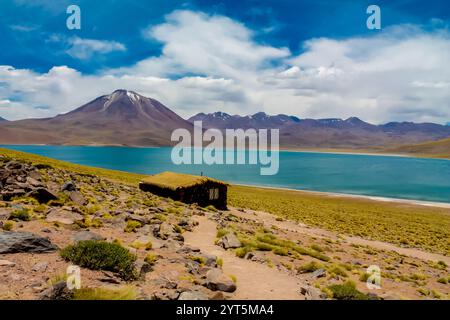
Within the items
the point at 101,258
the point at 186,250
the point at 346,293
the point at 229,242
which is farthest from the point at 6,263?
the point at 346,293

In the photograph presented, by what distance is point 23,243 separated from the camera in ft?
36.0

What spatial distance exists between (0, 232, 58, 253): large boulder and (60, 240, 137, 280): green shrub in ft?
2.73

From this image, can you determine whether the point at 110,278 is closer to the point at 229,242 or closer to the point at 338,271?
the point at 229,242

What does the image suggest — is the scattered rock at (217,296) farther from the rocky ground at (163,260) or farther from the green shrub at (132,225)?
the green shrub at (132,225)

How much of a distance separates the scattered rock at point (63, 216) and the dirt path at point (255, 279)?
606 centimetres

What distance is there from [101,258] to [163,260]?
2.89 meters

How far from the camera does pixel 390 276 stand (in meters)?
17.1

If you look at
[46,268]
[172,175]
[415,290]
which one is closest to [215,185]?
[172,175]

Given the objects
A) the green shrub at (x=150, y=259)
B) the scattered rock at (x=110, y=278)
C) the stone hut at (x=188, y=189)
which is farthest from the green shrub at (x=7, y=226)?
the stone hut at (x=188, y=189)

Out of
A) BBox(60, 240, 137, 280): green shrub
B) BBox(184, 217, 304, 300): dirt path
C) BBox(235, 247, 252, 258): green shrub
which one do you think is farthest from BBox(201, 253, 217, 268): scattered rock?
BBox(60, 240, 137, 280): green shrub

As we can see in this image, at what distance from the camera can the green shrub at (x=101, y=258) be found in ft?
34.7

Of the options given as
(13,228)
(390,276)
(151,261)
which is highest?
(13,228)
